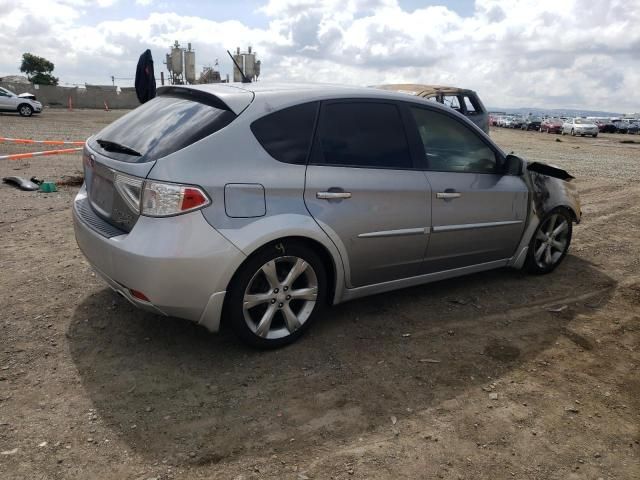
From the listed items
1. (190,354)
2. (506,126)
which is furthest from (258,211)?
(506,126)

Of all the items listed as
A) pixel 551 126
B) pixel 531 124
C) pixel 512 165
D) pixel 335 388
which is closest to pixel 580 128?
pixel 551 126

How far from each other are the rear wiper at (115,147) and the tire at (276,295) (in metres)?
0.97

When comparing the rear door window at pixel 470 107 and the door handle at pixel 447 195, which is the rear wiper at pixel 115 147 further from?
the rear door window at pixel 470 107

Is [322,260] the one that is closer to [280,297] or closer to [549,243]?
[280,297]

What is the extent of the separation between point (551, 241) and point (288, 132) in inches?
125

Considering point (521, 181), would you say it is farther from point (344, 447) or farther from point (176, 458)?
point (176, 458)

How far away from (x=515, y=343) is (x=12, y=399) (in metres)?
3.25

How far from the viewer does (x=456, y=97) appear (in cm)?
1116

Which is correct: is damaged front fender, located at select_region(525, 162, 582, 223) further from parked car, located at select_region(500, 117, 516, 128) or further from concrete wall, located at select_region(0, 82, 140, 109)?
parked car, located at select_region(500, 117, 516, 128)

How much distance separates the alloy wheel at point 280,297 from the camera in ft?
11.1

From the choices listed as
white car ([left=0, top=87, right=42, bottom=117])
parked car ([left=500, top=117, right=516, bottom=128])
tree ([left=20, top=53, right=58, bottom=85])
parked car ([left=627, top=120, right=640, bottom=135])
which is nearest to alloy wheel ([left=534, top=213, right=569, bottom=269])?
white car ([left=0, top=87, right=42, bottom=117])

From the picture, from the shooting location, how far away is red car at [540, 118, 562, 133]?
157 ft

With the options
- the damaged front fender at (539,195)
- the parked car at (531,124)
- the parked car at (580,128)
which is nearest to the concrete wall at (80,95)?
the parked car at (580,128)

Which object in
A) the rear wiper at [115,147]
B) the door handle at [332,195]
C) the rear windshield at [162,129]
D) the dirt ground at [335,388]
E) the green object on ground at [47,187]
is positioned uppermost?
the rear windshield at [162,129]
